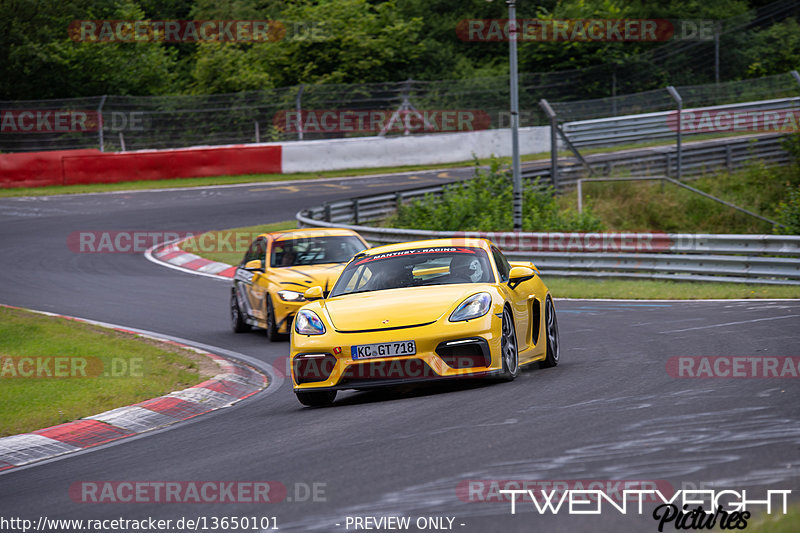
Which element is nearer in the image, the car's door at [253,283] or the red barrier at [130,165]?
the car's door at [253,283]

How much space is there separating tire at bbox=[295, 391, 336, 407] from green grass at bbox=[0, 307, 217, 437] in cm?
173

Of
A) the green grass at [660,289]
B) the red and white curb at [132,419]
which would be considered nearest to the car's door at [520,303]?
the red and white curb at [132,419]

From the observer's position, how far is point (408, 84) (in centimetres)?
3841

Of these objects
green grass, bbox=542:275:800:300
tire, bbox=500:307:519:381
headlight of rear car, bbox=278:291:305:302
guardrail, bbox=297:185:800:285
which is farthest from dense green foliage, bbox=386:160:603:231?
tire, bbox=500:307:519:381

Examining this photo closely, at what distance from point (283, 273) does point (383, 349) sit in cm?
587

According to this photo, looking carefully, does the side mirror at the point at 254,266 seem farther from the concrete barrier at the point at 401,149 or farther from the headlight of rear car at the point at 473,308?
the concrete barrier at the point at 401,149

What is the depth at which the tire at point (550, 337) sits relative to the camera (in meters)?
9.87

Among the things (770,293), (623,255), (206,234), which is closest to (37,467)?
(770,293)

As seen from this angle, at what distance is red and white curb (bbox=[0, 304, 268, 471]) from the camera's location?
306 inches

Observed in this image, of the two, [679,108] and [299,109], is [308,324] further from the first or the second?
[299,109]

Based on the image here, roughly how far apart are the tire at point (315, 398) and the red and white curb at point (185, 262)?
12.6m

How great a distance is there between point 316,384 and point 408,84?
3101cm

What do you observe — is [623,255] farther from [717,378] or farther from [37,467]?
[37,467]

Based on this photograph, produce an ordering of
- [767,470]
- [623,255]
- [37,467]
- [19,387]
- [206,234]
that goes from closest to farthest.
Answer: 1. [767,470]
2. [37,467]
3. [19,387]
4. [623,255]
5. [206,234]
